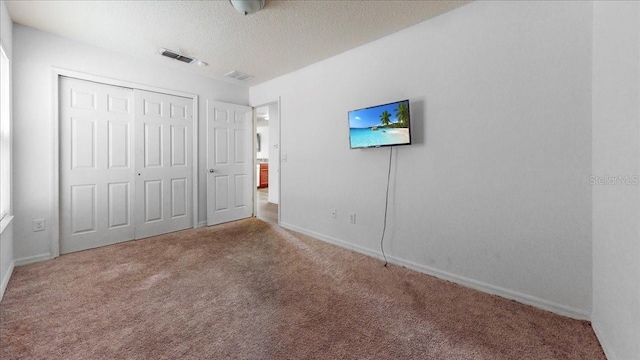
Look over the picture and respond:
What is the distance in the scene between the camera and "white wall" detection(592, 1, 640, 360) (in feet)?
3.72

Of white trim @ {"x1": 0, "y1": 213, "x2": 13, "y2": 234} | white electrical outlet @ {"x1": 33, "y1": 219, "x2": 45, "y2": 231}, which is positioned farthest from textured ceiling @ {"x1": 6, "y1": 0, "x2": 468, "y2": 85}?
white electrical outlet @ {"x1": 33, "y1": 219, "x2": 45, "y2": 231}

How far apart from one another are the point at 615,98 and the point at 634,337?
1.16m

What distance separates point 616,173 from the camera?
1.33 m

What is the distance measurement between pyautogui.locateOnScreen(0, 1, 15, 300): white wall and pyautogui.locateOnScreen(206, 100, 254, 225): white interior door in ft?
6.49

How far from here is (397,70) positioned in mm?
2580

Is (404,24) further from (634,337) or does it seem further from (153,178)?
(153,178)

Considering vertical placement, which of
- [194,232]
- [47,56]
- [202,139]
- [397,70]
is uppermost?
[47,56]

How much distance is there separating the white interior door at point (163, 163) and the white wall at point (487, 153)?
2.40 m

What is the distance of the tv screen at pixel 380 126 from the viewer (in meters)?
2.38

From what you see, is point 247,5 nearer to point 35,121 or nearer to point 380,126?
point 380,126

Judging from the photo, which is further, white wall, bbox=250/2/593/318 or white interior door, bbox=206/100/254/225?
white interior door, bbox=206/100/254/225

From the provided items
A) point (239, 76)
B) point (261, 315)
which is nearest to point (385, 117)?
point (261, 315)

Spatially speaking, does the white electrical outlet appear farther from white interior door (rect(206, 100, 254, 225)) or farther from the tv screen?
the tv screen

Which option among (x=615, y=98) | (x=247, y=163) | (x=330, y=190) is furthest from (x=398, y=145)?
(x=247, y=163)
